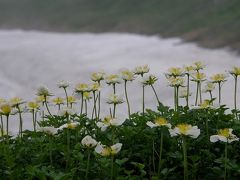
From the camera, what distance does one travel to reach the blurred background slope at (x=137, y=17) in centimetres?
2870

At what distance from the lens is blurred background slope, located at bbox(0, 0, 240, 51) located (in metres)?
28.7

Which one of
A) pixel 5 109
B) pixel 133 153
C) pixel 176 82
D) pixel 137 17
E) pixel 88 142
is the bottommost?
pixel 133 153

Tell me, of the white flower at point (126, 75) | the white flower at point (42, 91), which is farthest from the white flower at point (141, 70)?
the white flower at point (42, 91)

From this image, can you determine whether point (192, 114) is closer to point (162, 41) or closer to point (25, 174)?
point (25, 174)

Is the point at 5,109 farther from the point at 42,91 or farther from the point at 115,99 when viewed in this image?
the point at 115,99

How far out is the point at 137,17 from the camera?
4169 cm

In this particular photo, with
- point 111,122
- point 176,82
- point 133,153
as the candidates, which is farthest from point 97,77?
point 111,122

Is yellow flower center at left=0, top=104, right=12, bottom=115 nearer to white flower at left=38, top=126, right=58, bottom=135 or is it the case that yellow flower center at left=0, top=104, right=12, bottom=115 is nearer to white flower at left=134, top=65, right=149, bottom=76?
white flower at left=38, top=126, right=58, bottom=135

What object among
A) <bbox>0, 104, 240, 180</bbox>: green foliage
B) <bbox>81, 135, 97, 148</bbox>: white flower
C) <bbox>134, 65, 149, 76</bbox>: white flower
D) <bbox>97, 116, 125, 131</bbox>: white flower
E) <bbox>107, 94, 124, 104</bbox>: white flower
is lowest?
<bbox>0, 104, 240, 180</bbox>: green foliage

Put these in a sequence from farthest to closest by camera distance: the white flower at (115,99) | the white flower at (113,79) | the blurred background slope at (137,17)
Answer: the blurred background slope at (137,17) → the white flower at (113,79) → the white flower at (115,99)

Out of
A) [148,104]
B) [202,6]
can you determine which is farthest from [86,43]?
[148,104]

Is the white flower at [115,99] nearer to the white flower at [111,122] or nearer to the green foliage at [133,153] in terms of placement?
the green foliage at [133,153]

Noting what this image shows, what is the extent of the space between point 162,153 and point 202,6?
119ft

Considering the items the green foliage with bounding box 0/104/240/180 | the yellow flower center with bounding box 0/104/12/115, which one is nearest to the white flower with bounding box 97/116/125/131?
the green foliage with bounding box 0/104/240/180
